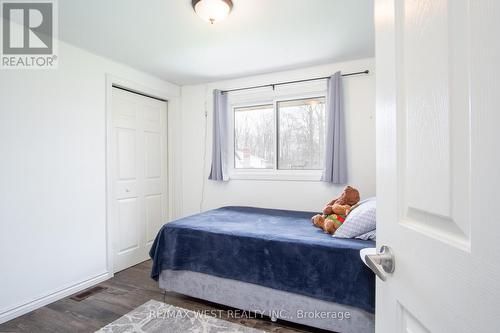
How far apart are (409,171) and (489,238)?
24 centimetres

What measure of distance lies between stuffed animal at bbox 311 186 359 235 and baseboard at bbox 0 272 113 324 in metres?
2.37

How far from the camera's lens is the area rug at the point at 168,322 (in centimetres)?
191

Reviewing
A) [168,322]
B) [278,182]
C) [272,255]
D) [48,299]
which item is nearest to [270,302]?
[272,255]

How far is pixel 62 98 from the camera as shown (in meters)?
2.43

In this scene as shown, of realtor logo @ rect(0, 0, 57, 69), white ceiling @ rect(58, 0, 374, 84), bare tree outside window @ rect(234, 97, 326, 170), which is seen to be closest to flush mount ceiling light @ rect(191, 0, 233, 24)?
white ceiling @ rect(58, 0, 374, 84)

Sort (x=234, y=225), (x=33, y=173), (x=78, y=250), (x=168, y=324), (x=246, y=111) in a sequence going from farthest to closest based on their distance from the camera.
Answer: (x=246, y=111) < (x=78, y=250) < (x=234, y=225) < (x=33, y=173) < (x=168, y=324)

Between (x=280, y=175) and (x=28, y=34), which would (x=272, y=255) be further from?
(x=28, y=34)

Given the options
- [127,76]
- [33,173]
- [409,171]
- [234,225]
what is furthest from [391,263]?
[127,76]

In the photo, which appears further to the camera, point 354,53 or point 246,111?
point 246,111

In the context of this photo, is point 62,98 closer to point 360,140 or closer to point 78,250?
point 78,250

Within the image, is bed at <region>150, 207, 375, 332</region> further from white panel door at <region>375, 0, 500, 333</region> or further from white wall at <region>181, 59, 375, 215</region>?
white panel door at <region>375, 0, 500, 333</region>

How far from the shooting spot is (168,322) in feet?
6.58

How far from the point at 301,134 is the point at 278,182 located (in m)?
0.70

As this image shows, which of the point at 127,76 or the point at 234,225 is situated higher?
the point at 127,76
